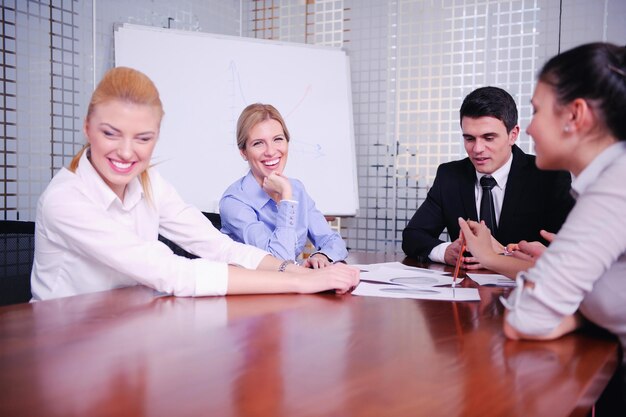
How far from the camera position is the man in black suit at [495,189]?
7.34 ft

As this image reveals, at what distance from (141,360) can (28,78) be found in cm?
241

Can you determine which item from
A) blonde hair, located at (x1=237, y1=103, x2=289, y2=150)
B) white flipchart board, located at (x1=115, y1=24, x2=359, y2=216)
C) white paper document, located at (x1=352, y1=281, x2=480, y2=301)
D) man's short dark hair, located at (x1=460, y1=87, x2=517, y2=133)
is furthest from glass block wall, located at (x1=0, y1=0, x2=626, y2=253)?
white paper document, located at (x1=352, y1=281, x2=480, y2=301)

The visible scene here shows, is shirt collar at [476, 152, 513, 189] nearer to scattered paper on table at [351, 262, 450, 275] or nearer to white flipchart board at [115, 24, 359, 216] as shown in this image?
scattered paper on table at [351, 262, 450, 275]

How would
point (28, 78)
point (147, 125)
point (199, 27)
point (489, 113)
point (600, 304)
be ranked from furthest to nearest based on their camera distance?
1. point (199, 27)
2. point (28, 78)
3. point (489, 113)
4. point (147, 125)
5. point (600, 304)

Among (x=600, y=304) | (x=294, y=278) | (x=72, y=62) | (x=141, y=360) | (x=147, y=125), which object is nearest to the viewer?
(x=141, y=360)

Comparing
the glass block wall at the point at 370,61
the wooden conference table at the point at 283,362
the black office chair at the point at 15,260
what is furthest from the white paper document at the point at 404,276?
the glass block wall at the point at 370,61

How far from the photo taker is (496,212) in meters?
2.33

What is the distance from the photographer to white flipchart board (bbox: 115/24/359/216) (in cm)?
326

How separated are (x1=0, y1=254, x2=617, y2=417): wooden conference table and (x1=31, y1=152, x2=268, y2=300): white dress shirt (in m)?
0.10

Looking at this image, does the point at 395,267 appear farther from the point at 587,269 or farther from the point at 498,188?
the point at 587,269

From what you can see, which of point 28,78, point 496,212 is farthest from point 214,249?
point 28,78

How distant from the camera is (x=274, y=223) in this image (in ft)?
7.65

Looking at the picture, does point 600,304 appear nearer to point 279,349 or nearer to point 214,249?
point 279,349

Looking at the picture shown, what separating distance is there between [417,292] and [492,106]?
1.26 meters
